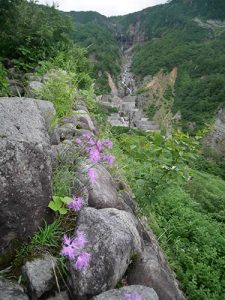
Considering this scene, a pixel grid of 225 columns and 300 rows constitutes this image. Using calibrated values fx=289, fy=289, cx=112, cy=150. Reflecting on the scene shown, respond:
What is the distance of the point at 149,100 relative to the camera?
2776 inches

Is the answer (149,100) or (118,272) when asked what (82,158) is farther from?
(149,100)

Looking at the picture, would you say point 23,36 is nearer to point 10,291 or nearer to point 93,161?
point 93,161

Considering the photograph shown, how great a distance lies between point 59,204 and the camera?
8.30 feet

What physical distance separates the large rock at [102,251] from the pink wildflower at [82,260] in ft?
0.33

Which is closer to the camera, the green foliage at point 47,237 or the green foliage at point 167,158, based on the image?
the green foliage at point 47,237

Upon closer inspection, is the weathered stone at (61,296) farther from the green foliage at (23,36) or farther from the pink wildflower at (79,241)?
the green foliage at (23,36)

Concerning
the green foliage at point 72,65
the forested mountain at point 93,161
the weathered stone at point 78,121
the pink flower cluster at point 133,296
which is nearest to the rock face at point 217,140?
the forested mountain at point 93,161

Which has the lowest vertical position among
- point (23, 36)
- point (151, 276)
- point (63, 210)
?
point (151, 276)

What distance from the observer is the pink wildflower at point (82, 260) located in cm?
208

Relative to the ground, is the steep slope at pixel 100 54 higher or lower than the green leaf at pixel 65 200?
lower

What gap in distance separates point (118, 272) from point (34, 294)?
691 mm

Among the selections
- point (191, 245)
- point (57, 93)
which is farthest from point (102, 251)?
point (191, 245)

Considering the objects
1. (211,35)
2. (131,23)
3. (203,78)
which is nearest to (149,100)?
(203,78)

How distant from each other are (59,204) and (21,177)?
437 mm
